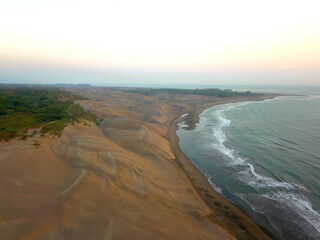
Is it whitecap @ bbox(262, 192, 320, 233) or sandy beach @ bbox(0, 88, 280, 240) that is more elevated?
sandy beach @ bbox(0, 88, 280, 240)

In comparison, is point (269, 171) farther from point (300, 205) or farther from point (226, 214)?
point (226, 214)

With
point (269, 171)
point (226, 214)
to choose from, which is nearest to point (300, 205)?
point (269, 171)

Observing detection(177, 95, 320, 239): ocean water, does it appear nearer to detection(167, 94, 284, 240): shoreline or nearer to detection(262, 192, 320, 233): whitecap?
detection(262, 192, 320, 233): whitecap

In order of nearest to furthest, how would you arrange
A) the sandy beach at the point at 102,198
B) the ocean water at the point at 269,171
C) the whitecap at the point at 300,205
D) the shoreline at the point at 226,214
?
the sandy beach at the point at 102,198 < the shoreline at the point at 226,214 < the whitecap at the point at 300,205 < the ocean water at the point at 269,171

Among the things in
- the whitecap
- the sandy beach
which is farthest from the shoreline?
the whitecap

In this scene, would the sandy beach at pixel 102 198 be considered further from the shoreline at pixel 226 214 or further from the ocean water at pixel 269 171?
the ocean water at pixel 269 171

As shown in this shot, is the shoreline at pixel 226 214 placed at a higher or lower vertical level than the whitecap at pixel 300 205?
lower

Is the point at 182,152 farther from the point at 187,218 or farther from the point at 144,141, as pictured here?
the point at 187,218

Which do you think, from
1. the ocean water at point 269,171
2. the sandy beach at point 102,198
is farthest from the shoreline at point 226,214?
the ocean water at point 269,171
